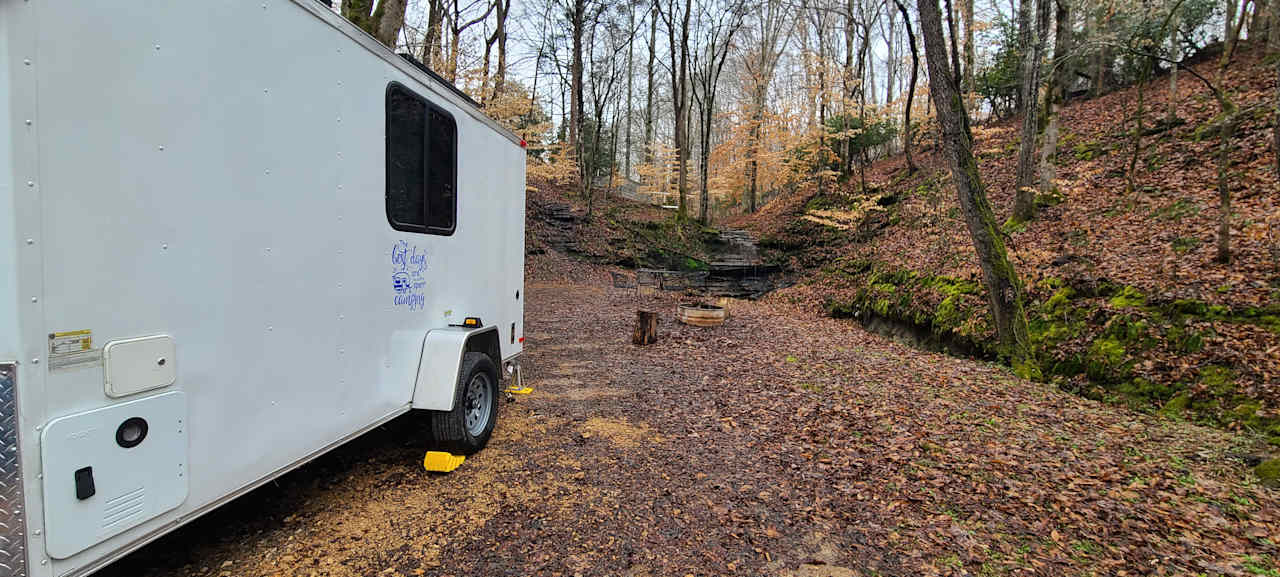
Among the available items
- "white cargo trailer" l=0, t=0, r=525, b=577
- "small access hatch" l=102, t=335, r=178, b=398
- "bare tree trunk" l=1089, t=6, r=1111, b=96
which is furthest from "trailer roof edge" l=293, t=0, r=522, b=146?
"bare tree trunk" l=1089, t=6, r=1111, b=96

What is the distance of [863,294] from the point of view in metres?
12.5

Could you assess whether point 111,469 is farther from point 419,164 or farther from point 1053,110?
point 1053,110

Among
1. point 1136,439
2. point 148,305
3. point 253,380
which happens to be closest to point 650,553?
point 253,380

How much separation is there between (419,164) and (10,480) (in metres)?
2.38

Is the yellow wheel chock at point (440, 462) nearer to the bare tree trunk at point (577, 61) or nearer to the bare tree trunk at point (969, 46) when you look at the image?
the bare tree trunk at point (577, 61)

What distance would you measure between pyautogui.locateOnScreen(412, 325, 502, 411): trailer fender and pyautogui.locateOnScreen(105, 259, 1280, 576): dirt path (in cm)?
57

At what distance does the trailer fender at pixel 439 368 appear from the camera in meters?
3.46

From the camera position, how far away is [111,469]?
1.83m

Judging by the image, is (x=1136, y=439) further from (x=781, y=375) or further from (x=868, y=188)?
(x=868, y=188)

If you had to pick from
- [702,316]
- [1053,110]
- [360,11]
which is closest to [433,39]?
[360,11]

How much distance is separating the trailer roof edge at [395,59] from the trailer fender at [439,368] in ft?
5.55

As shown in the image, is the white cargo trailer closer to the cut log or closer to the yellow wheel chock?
the yellow wheel chock

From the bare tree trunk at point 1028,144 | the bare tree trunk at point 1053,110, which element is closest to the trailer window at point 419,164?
the bare tree trunk at point 1053,110

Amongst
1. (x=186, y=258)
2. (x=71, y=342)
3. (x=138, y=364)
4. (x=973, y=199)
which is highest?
(x=973, y=199)
